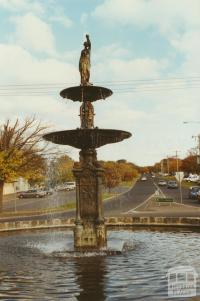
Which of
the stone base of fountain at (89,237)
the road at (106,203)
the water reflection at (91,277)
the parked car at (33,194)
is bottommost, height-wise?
the water reflection at (91,277)

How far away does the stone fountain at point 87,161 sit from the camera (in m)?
17.6

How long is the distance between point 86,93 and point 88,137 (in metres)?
1.89

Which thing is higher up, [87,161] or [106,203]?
[87,161]

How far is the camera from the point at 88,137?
17.5m

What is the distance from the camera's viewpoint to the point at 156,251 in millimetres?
17016

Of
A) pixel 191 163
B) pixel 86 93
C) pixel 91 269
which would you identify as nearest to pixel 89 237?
pixel 91 269

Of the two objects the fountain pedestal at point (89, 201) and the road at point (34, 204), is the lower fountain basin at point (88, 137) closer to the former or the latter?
the fountain pedestal at point (89, 201)

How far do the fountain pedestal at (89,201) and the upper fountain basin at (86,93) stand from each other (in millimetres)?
2239

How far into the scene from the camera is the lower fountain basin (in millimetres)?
17062

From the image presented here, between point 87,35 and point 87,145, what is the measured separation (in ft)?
14.5

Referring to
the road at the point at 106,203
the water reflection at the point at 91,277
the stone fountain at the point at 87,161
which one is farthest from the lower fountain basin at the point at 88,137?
the road at the point at 106,203

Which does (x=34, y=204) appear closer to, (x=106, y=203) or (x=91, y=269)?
(x=106, y=203)

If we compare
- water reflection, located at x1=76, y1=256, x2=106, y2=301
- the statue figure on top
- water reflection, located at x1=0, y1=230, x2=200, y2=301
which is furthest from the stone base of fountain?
the statue figure on top

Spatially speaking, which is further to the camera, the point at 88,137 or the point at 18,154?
the point at 18,154
